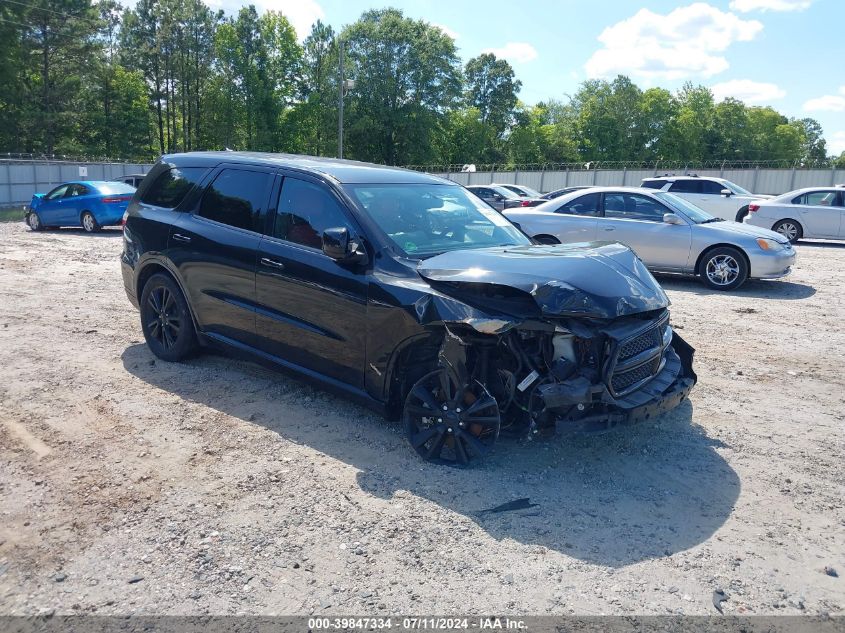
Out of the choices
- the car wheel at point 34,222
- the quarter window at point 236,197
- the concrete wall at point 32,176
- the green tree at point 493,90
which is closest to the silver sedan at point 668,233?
the quarter window at point 236,197

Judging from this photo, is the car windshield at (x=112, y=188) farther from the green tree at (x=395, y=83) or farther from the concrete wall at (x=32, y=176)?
the green tree at (x=395, y=83)

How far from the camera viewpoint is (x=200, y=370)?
6.09 metres

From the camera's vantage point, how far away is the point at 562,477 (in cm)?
416

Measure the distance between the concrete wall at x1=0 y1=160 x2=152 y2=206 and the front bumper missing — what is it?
36068mm

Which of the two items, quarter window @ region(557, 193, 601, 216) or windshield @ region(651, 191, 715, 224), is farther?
quarter window @ region(557, 193, 601, 216)

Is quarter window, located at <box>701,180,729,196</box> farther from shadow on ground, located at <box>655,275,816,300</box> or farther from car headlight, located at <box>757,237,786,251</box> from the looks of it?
car headlight, located at <box>757,237,786,251</box>

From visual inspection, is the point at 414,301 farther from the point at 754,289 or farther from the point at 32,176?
the point at 32,176

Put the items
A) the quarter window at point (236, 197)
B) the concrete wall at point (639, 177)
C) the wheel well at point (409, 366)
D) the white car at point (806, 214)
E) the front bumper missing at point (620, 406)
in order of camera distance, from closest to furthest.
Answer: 1. the front bumper missing at point (620, 406)
2. the wheel well at point (409, 366)
3. the quarter window at point (236, 197)
4. the white car at point (806, 214)
5. the concrete wall at point (639, 177)

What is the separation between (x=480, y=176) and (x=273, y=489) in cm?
4607

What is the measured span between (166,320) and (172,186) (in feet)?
4.13

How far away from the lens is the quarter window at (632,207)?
36.0 feet

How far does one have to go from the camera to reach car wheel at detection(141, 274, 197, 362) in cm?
599

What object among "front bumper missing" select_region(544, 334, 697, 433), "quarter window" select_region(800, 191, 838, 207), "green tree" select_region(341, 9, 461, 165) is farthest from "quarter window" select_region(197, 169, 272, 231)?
"green tree" select_region(341, 9, 461, 165)

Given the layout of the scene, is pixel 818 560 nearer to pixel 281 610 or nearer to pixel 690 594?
pixel 690 594
